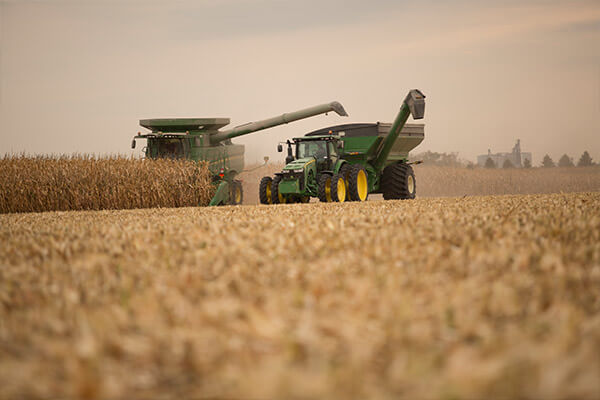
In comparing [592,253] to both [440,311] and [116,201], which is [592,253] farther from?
[116,201]

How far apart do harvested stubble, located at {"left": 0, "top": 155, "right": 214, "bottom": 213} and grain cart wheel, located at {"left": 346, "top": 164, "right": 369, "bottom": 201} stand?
3467 mm

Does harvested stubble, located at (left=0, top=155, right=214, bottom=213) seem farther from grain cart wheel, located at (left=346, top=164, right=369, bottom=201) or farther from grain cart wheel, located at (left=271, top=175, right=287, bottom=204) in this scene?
grain cart wheel, located at (left=346, top=164, right=369, bottom=201)

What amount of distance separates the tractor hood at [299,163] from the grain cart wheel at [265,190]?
33.4 inches

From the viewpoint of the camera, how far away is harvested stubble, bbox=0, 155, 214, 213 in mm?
12289

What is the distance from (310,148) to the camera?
12.8 metres

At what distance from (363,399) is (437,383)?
20 cm

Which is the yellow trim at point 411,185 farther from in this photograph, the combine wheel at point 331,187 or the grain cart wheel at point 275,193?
the grain cart wheel at point 275,193

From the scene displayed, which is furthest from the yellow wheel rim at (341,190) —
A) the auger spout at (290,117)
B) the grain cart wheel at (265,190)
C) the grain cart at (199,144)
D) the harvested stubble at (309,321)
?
the harvested stubble at (309,321)

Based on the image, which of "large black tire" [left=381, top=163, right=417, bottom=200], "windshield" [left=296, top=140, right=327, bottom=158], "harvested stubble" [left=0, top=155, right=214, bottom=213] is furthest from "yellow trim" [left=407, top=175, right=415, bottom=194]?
"harvested stubble" [left=0, top=155, right=214, bottom=213]

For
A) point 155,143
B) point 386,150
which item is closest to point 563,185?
point 386,150

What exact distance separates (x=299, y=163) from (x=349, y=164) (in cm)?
131

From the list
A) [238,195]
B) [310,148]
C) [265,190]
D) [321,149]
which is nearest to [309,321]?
[321,149]

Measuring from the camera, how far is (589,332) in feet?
5.99

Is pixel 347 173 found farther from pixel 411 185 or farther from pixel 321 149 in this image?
pixel 411 185
